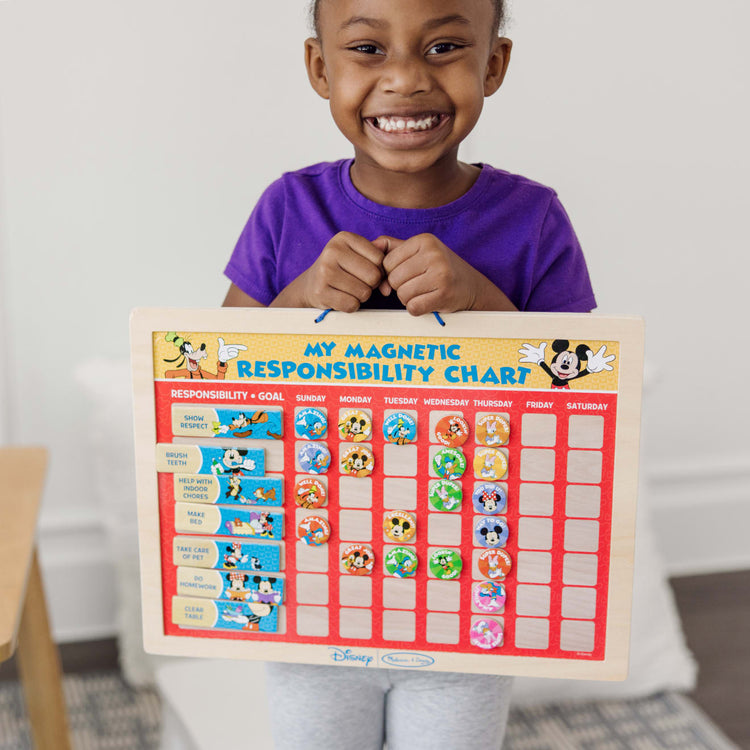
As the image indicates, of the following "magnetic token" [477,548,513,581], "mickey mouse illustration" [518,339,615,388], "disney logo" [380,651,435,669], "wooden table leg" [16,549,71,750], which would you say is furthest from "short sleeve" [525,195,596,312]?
"wooden table leg" [16,549,71,750]

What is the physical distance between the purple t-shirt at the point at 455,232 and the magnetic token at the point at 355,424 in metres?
0.15

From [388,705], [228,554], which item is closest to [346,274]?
[228,554]

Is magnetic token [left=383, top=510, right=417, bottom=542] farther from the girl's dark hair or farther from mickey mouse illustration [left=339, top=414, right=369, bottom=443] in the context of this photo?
the girl's dark hair

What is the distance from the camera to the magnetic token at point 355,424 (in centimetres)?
75

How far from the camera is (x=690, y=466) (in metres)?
1.97

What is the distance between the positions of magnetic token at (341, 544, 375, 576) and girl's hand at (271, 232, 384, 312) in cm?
21

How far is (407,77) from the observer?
2.44ft

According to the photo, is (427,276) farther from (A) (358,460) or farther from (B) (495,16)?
(B) (495,16)

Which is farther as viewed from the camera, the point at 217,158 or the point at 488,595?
the point at 217,158

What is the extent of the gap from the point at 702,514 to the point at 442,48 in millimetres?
1536

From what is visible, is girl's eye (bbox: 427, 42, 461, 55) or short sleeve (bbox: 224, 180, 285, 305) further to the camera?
short sleeve (bbox: 224, 180, 285, 305)

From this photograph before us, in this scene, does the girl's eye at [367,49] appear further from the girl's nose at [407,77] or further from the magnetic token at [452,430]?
the magnetic token at [452,430]

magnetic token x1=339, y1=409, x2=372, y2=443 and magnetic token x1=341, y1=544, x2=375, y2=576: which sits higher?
magnetic token x1=339, y1=409, x2=372, y2=443

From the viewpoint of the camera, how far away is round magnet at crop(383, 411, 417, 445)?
0.75 meters
